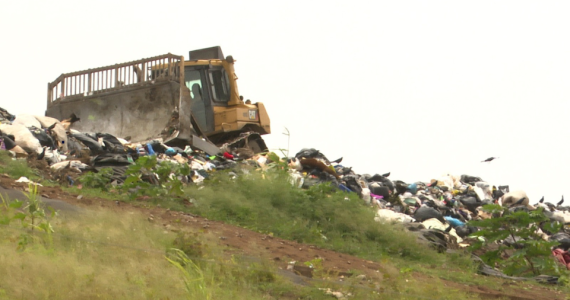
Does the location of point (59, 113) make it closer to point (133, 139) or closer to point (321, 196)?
point (133, 139)

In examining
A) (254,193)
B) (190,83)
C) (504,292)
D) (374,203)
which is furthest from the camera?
(190,83)

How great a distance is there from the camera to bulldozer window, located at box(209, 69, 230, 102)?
49.5ft

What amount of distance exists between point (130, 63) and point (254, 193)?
499cm

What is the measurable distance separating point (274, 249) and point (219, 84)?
26.8 feet

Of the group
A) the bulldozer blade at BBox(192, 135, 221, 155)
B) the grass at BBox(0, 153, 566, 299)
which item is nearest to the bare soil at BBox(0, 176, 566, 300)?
the grass at BBox(0, 153, 566, 299)

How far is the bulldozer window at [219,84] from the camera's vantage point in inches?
594

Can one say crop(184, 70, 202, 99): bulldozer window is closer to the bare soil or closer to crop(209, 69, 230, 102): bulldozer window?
crop(209, 69, 230, 102): bulldozer window

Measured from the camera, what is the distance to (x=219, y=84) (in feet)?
49.6

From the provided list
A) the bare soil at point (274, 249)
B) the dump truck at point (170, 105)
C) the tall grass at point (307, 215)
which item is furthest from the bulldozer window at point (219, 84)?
the bare soil at point (274, 249)

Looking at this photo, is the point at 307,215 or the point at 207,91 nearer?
the point at 307,215

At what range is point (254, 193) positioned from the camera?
9.80 m

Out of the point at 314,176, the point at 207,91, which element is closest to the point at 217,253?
the point at 314,176

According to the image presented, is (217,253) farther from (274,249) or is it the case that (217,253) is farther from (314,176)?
(314,176)

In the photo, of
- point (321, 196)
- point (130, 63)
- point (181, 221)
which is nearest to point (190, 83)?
point (130, 63)
